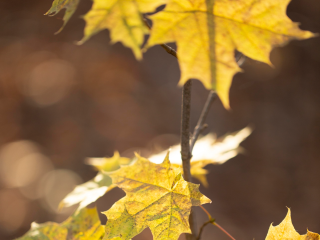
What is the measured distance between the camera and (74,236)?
51 cm

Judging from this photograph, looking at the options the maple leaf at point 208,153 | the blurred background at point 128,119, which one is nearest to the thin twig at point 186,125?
the maple leaf at point 208,153

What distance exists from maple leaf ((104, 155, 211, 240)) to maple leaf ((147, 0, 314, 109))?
0.17m

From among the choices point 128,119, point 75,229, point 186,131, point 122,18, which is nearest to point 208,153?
point 186,131

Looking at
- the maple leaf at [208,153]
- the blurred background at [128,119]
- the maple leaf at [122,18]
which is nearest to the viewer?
the maple leaf at [122,18]

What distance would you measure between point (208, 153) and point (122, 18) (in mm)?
537

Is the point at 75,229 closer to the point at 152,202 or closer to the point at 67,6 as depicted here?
the point at 152,202

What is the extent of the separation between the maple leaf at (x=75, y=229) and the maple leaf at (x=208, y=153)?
24 centimetres

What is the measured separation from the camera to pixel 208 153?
2.44 ft

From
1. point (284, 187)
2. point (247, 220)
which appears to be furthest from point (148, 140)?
point (284, 187)

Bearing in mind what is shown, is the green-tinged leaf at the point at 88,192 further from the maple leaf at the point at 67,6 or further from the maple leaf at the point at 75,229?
the maple leaf at the point at 67,6

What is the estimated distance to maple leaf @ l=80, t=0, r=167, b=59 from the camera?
30 cm

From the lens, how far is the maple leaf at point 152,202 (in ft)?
1.27

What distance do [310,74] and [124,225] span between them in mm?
3361

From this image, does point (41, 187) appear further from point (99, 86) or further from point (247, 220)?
point (247, 220)
